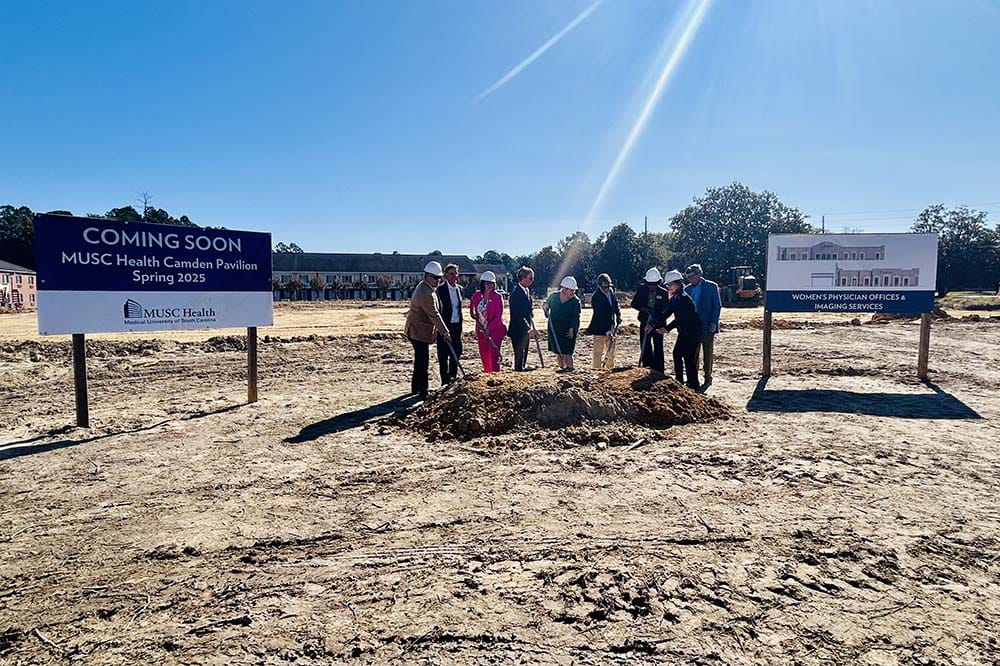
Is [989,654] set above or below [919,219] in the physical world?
below

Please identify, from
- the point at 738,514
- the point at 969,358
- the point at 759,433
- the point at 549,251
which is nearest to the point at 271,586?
the point at 738,514

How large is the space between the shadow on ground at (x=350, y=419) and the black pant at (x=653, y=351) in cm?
375

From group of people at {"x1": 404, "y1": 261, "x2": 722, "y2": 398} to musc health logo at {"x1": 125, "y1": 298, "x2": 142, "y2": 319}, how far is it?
136 inches

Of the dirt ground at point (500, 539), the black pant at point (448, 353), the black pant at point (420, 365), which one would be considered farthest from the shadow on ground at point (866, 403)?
the black pant at point (420, 365)

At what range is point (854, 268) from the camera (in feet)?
34.1

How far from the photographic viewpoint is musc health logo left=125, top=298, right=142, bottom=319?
714cm

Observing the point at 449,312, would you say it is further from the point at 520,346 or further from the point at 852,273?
the point at 852,273

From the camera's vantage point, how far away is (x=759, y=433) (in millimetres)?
6367

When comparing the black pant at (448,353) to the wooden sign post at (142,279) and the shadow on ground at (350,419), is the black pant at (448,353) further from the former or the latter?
the wooden sign post at (142,279)

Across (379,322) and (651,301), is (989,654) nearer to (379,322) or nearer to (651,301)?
(651,301)

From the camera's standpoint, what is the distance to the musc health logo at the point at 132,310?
714 centimetres

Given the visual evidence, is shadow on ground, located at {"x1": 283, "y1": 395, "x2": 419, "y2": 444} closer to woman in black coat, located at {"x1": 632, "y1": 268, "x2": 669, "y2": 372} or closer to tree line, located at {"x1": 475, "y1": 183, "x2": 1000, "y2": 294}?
woman in black coat, located at {"x1": 632, "y1": 268, "x2": 669, "y2": 372}

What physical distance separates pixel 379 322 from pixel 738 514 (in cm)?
2411

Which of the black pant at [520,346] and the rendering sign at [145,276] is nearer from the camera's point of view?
the rendering sign at [145,276]
